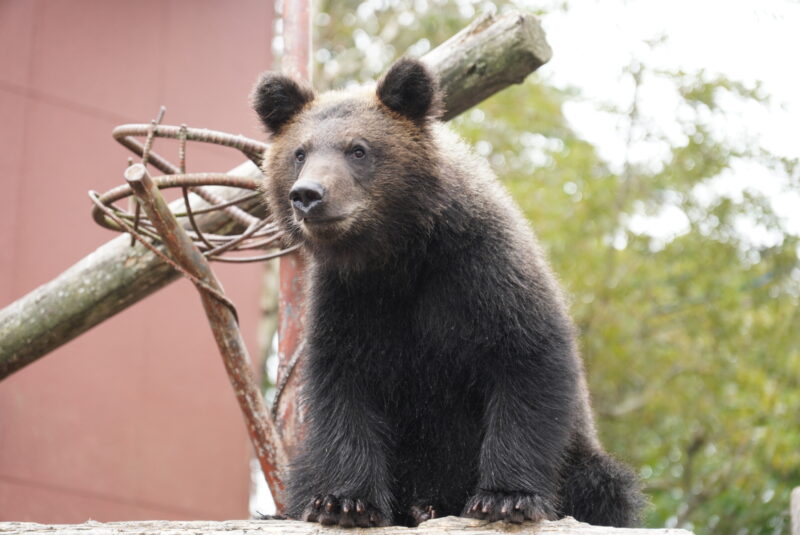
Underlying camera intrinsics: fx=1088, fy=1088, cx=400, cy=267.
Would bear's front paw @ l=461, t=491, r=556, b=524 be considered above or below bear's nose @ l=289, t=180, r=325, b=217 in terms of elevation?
below

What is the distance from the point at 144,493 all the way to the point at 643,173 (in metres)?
6.73

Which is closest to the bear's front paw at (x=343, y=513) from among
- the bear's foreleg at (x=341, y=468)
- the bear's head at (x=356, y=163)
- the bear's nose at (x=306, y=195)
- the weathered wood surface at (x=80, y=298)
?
the bear's foreleg at (x=341, y=468)

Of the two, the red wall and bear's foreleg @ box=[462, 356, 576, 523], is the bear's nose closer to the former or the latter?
bear's foreleg @ box=[462, 356, 576, 523]

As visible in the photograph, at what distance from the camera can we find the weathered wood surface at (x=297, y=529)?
4.48 m

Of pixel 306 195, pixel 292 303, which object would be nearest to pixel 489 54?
pixel 292 303

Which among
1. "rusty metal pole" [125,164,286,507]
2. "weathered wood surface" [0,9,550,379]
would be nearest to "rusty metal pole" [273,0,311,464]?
"rusty metal pole" [125,164,286,507]

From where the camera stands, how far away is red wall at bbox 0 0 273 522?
34.8ft

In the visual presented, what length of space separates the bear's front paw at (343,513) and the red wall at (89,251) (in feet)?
20.2

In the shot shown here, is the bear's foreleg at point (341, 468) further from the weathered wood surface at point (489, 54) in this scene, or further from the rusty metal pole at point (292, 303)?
the weathered wood surface at point (489, 54)

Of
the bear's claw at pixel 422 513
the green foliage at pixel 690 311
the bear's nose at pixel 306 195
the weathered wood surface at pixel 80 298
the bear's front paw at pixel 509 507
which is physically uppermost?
the bear's nose at pixel 306 195

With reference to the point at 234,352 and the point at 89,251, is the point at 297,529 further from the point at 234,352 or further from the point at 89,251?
the point at 89,251

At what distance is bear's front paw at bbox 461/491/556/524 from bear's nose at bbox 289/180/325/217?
1.54m

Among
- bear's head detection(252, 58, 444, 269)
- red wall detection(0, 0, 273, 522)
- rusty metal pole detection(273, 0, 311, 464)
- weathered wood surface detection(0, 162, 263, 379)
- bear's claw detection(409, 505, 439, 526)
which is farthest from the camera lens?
red wall detection(0, 0, 273, 522)

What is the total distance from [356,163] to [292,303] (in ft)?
5.58
